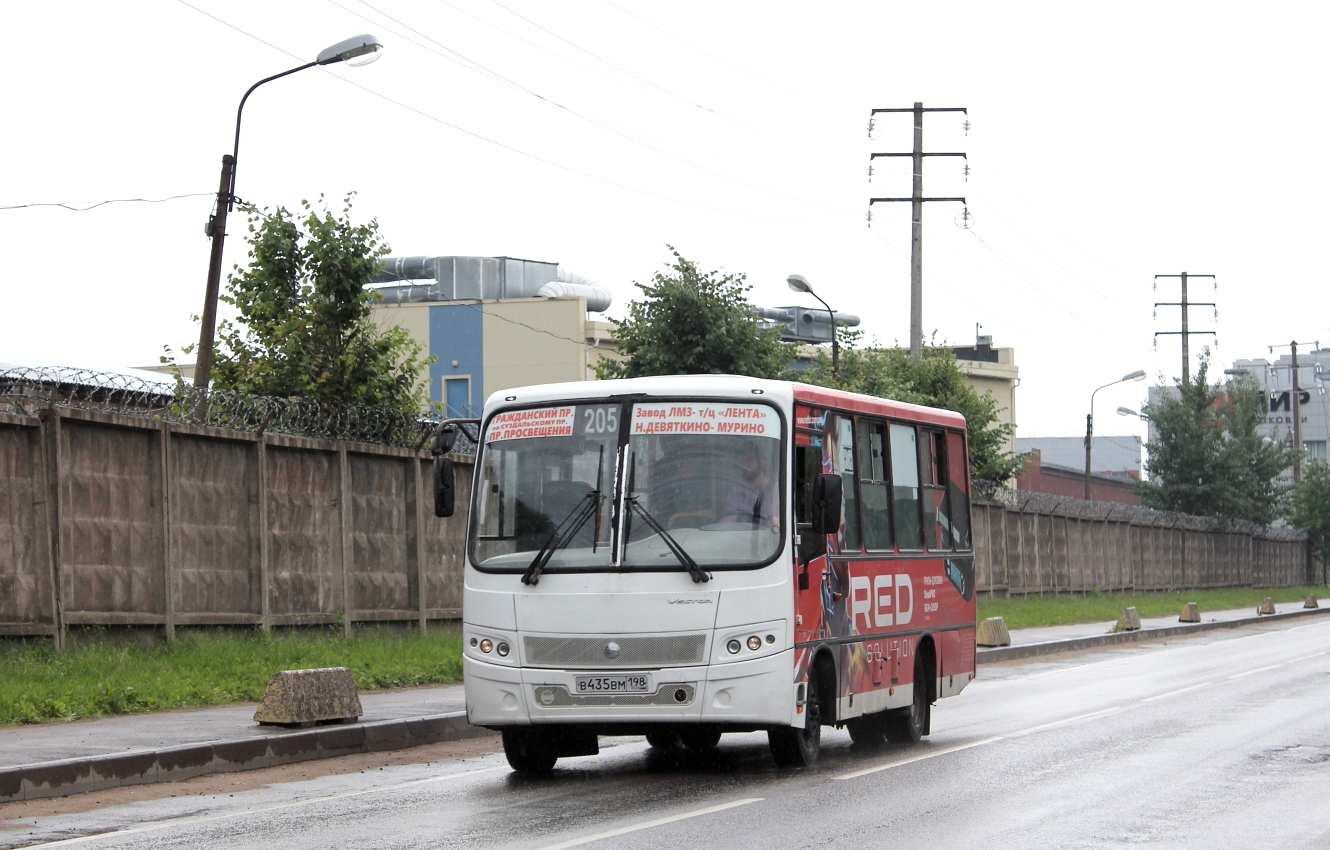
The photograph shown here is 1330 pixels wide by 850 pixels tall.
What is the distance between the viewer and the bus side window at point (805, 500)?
12195 millimetres

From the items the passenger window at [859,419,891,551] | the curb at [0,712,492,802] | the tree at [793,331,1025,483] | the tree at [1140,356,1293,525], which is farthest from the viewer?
the tree at [1140,356,1293,525]

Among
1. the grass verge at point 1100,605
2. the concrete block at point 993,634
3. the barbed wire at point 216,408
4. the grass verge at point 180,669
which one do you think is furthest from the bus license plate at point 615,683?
the grass verge at point 1100,605

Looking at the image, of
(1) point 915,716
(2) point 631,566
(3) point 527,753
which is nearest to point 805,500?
(2) point 631,566

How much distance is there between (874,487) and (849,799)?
13.0 ft

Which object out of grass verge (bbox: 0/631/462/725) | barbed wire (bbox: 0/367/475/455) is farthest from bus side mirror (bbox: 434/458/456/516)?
grass verge (bbox: 0/631/462/725)

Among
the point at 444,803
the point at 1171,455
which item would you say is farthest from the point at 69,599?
the point at 1171,455

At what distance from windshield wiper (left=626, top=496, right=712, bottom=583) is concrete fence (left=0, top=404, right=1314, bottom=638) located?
20.5ft

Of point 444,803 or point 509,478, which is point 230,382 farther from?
point 444,803

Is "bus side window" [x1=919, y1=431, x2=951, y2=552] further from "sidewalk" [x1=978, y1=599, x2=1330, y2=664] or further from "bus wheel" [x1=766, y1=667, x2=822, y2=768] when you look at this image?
"sidewalk" [x1=978, y1=599, x2=1330, y2=664]

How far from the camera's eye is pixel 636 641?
458 inches

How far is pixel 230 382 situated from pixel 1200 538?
1997 inches

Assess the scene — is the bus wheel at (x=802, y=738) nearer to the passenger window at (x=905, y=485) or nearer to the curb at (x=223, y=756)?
the passenger window at (x=905, y=485)

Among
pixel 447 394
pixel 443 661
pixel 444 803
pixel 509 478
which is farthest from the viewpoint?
pixel 447 394

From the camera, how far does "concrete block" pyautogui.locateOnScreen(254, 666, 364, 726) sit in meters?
13.8
